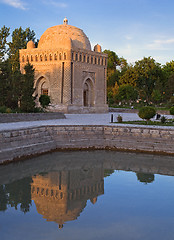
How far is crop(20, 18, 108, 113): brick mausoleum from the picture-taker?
2698cm

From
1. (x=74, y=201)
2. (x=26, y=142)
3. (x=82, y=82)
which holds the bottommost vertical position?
(x=74, y=201)

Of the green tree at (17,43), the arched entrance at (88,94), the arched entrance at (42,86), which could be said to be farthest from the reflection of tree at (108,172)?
the green tree at (17,43)

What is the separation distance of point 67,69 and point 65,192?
19928 mm

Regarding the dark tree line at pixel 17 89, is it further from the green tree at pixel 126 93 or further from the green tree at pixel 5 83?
the green tree at pixel 126 93

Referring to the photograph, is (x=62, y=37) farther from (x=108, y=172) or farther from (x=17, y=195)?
(x=17, y=195)

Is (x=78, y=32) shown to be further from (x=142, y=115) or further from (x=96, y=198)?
(x=96, y=198)

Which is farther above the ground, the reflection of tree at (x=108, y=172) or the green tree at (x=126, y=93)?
the green tree at (x=126, y=93)

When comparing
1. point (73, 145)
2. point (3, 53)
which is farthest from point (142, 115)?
point (3, 53)

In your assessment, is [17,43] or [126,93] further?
[126,93]

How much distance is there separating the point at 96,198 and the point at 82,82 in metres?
21.5

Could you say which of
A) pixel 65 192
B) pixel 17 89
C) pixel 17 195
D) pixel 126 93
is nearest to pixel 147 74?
pixel 126 93

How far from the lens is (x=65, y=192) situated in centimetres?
827

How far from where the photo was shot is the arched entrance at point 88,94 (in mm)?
30266

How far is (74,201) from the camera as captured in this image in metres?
7.53
